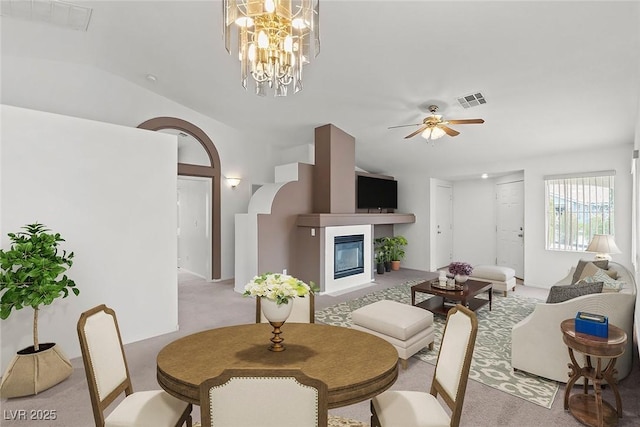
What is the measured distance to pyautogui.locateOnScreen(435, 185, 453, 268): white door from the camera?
7.86m

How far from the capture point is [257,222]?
554 centimetres

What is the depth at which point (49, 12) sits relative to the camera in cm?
343

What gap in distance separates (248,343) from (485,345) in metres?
2.83

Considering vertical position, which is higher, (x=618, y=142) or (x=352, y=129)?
(x=352, y=129)

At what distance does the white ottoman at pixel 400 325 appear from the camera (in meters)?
2.94

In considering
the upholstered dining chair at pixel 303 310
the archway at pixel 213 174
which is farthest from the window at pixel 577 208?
the archway at pixel 213 174

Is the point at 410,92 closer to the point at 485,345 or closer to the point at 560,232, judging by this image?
the point at 485,345

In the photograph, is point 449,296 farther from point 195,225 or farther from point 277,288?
point 195,225

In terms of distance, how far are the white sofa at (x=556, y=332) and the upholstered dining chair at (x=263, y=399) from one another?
2.52m

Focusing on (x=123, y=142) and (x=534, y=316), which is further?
(x=123, y=142)

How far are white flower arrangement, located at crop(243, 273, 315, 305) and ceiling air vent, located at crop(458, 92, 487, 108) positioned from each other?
383 cm

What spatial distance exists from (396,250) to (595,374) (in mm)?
5806

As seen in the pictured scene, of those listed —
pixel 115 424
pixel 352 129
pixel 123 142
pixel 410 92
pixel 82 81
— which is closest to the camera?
pixel 115 424

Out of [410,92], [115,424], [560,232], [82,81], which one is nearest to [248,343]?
[115,424]
